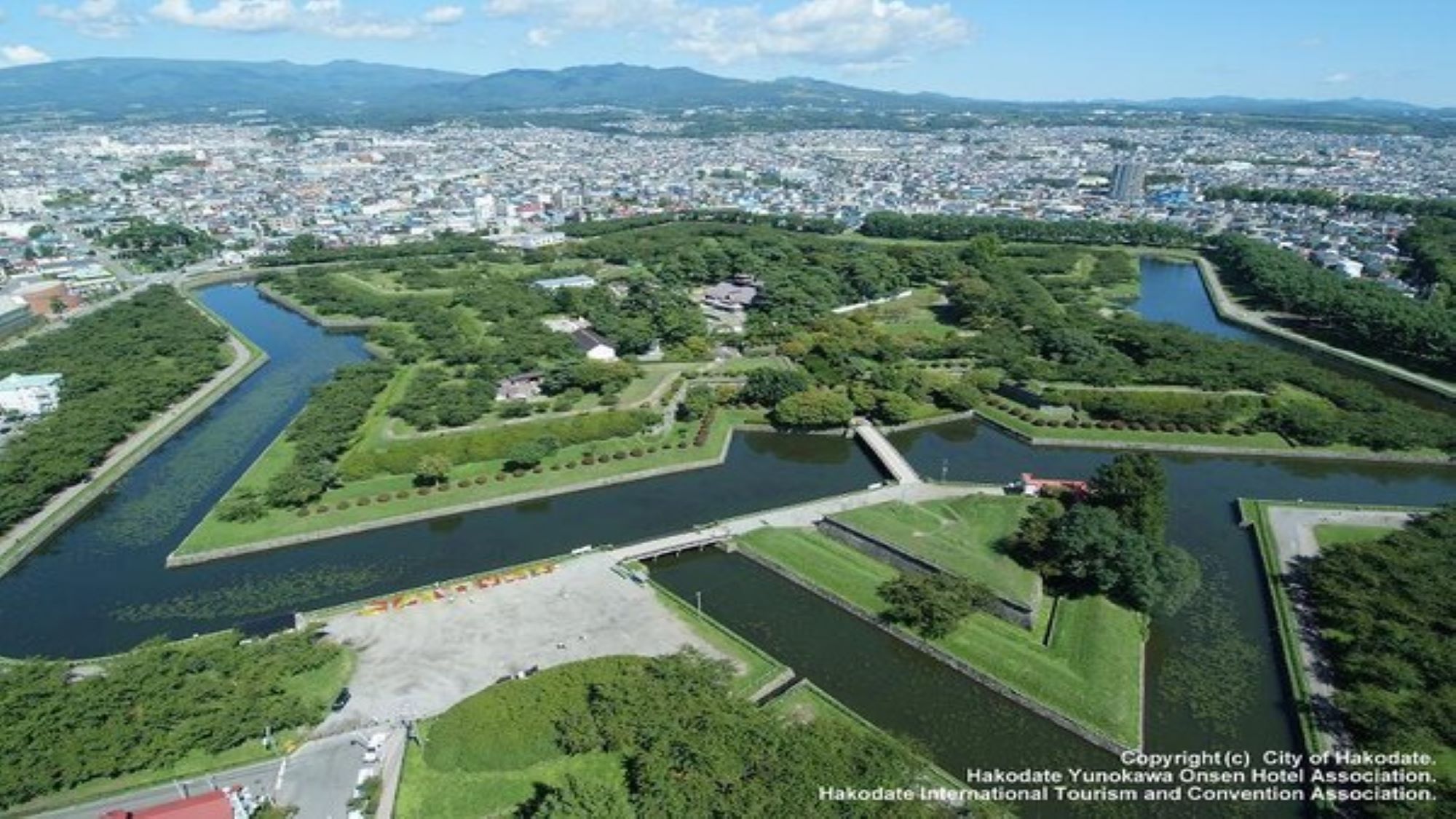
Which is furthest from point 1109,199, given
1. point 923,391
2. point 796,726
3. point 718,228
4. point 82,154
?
point 82,154

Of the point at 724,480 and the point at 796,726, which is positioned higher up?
the point at 796,726

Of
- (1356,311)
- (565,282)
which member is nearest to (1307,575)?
(1356,311)

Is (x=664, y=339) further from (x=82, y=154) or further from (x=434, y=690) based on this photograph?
(x=82, y=154)

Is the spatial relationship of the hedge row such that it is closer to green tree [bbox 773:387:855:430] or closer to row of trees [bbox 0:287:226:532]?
green tree [bbox 773:387:855:430]

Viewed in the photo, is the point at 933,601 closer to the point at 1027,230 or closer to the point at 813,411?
the point at 813,411

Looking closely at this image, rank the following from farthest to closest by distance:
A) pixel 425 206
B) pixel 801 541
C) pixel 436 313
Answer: pixel 425 206 → pixel 436 313 → pixel 801 541

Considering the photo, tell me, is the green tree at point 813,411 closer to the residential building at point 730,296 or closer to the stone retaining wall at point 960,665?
the stone retaining wall at point 960,665

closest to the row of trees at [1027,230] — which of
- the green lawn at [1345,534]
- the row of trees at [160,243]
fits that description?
the green lawn at [1345,534]
